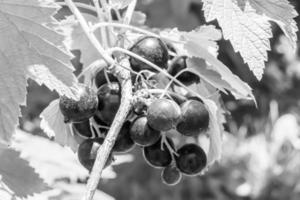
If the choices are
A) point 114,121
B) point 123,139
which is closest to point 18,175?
point 123,139

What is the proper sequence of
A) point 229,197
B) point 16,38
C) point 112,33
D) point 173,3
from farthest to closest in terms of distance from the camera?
point 229,197
point 173,3
point 112,33
point 16,38

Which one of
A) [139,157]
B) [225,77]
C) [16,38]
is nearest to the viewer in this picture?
[16,38]

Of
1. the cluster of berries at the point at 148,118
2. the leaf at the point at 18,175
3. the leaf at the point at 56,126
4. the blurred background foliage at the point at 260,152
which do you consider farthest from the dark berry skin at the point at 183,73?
the blurred background foliage at the point at 260,152

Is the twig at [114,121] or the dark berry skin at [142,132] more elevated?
the twig at [114,121]

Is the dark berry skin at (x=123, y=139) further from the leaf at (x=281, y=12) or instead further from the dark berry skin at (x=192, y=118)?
the leaf at (x=281, y=12)

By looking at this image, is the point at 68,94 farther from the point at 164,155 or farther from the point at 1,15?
the point at 164,155

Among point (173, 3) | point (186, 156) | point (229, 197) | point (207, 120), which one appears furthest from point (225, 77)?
point (229, 197)

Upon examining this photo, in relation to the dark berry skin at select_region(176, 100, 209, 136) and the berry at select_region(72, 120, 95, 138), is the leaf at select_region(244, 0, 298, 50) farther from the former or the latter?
the berry at select_region(72, 120, 95, 138)
